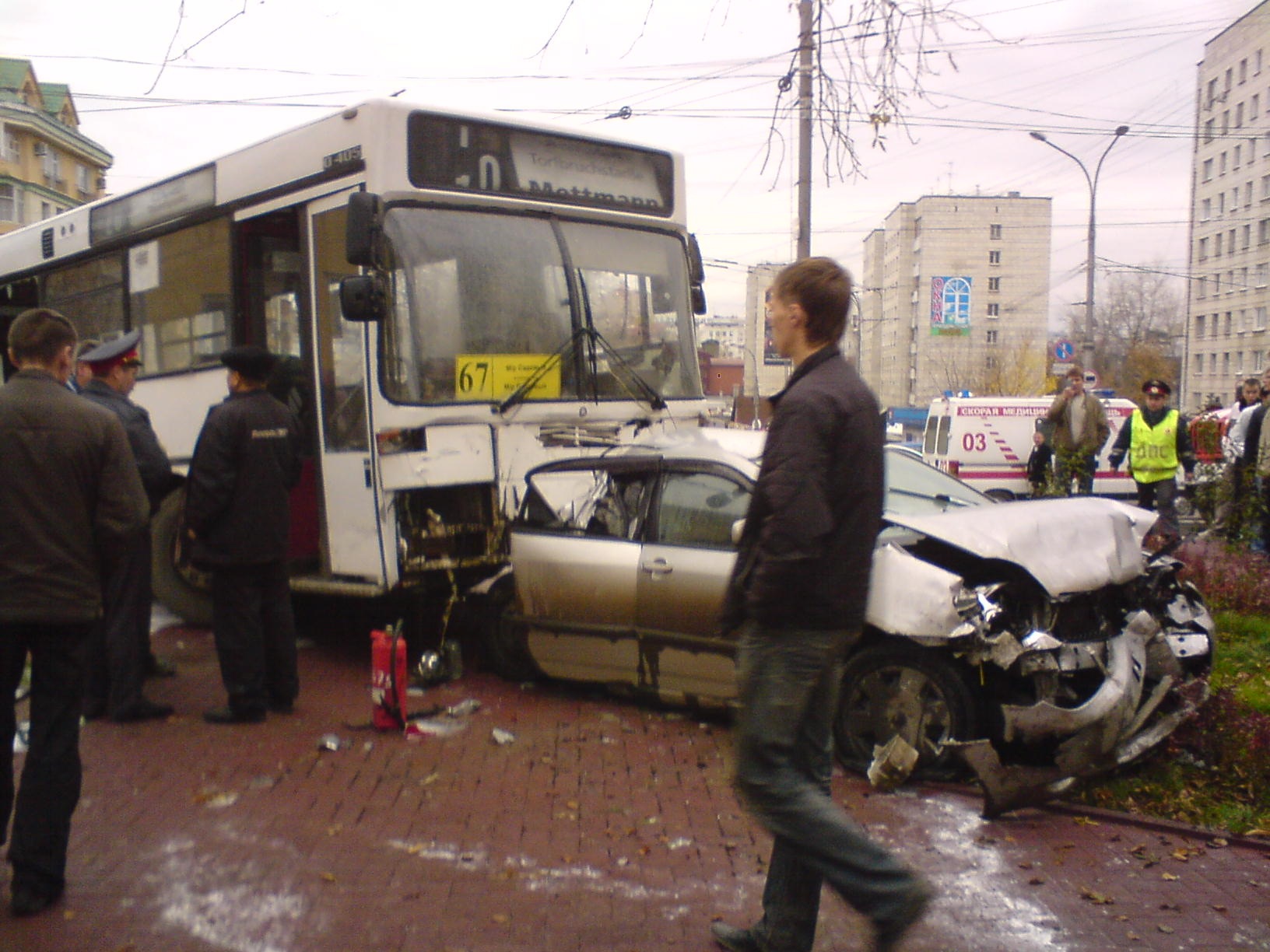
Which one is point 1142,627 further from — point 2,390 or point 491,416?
point 2,390

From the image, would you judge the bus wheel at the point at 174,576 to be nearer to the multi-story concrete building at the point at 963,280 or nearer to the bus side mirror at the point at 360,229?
the bus side mirror at the point at 360,229

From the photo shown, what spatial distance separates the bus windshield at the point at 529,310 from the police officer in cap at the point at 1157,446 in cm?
615

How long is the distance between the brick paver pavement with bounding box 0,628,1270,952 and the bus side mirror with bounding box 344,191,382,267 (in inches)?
104

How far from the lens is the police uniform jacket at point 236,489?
19.5 feet

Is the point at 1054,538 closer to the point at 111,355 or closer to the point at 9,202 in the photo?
the point at 111,355

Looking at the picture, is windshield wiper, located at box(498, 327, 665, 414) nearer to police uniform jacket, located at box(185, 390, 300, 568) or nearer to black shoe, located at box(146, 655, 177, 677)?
police uniform jacket, located at box(185, 390, 300, 568)

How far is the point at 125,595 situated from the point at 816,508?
Result: 458 cm

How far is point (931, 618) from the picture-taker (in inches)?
A: 194

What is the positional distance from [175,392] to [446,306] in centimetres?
293

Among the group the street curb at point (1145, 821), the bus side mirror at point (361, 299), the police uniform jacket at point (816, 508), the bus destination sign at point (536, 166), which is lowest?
the street curb at point (1145, 821)

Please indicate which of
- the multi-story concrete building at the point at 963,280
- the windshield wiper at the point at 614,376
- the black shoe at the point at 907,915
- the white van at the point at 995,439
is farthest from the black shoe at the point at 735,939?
the multi-story concrete building at the point at 963,280

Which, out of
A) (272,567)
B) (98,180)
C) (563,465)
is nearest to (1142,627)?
(563,465)

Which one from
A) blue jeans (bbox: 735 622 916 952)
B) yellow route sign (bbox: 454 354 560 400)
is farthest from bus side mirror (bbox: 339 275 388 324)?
blue jeans (bbox: 735 622 916 952)

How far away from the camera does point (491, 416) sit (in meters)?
7.07
